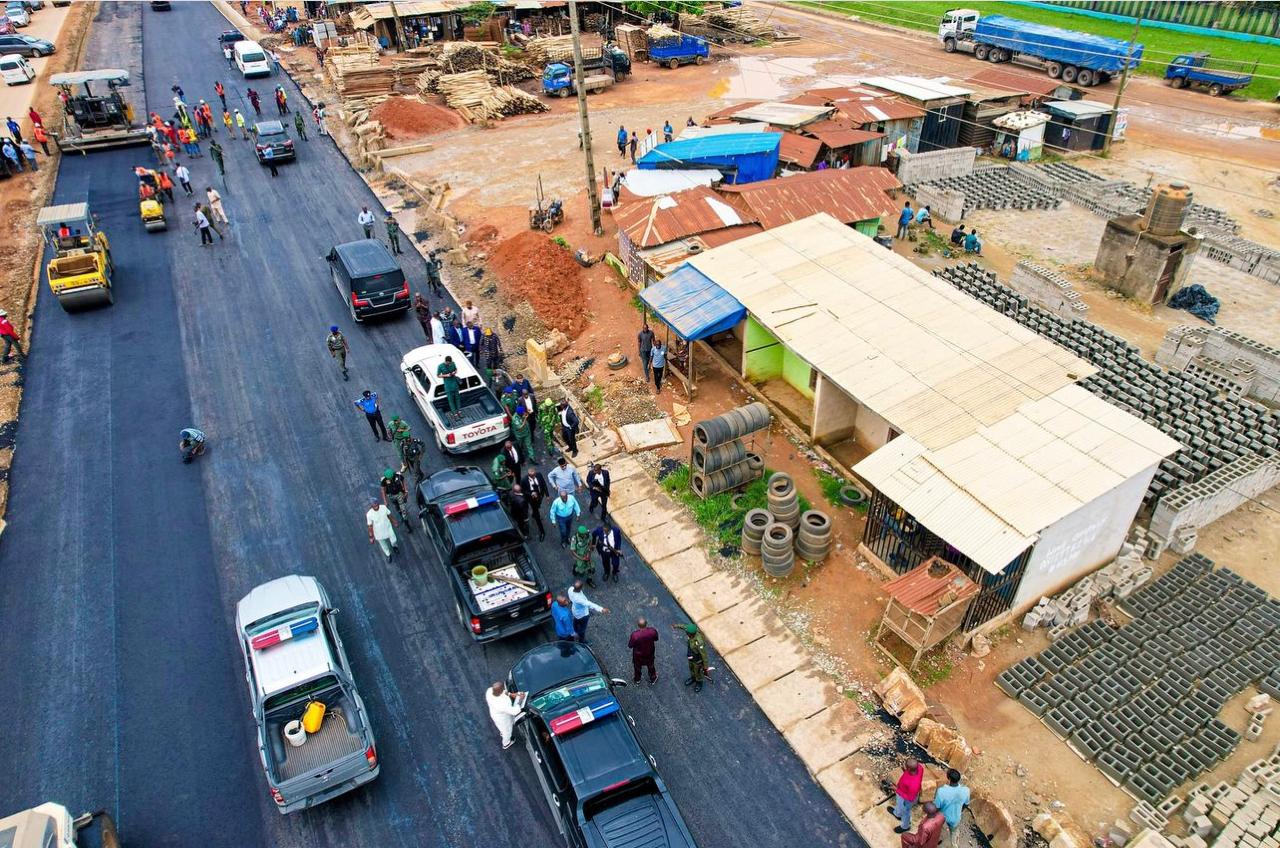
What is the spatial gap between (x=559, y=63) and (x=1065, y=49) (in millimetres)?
32160

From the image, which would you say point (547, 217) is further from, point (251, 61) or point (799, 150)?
point (251, 61)

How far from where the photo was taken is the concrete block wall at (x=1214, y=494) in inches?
600

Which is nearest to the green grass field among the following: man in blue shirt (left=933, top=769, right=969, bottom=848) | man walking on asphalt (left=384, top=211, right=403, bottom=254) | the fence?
the fence

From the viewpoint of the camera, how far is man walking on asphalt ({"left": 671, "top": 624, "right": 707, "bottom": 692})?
12297 millimetres

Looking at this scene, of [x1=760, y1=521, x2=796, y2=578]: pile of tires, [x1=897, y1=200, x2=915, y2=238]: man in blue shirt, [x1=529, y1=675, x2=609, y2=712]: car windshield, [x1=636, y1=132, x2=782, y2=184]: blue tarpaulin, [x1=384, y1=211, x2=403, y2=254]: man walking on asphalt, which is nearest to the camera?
[x1=529, y1=675, x2=609, y2=712]: car windshield

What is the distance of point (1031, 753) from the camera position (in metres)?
11.9

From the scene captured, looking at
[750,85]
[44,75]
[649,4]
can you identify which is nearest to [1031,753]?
[750,85]

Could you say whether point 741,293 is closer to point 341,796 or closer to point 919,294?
point 919,294

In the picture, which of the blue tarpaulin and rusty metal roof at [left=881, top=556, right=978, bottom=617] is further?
the blue tarpaulin

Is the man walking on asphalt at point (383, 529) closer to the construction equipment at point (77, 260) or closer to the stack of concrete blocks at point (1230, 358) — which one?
the construction equipment at point (77, 260)

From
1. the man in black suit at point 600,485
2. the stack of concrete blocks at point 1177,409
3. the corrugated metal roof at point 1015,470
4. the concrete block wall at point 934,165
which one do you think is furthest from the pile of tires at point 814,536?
the concrete block wall at point 934,165

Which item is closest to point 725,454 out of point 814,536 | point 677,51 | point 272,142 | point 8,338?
point 814,536

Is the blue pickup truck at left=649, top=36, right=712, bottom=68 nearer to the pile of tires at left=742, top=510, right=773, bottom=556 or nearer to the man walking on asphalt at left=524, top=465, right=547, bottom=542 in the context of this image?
the man walking on asphalt at left=524, top=465, right=547, bottom=542

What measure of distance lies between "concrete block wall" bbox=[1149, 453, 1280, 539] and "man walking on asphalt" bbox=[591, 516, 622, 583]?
446 inches
